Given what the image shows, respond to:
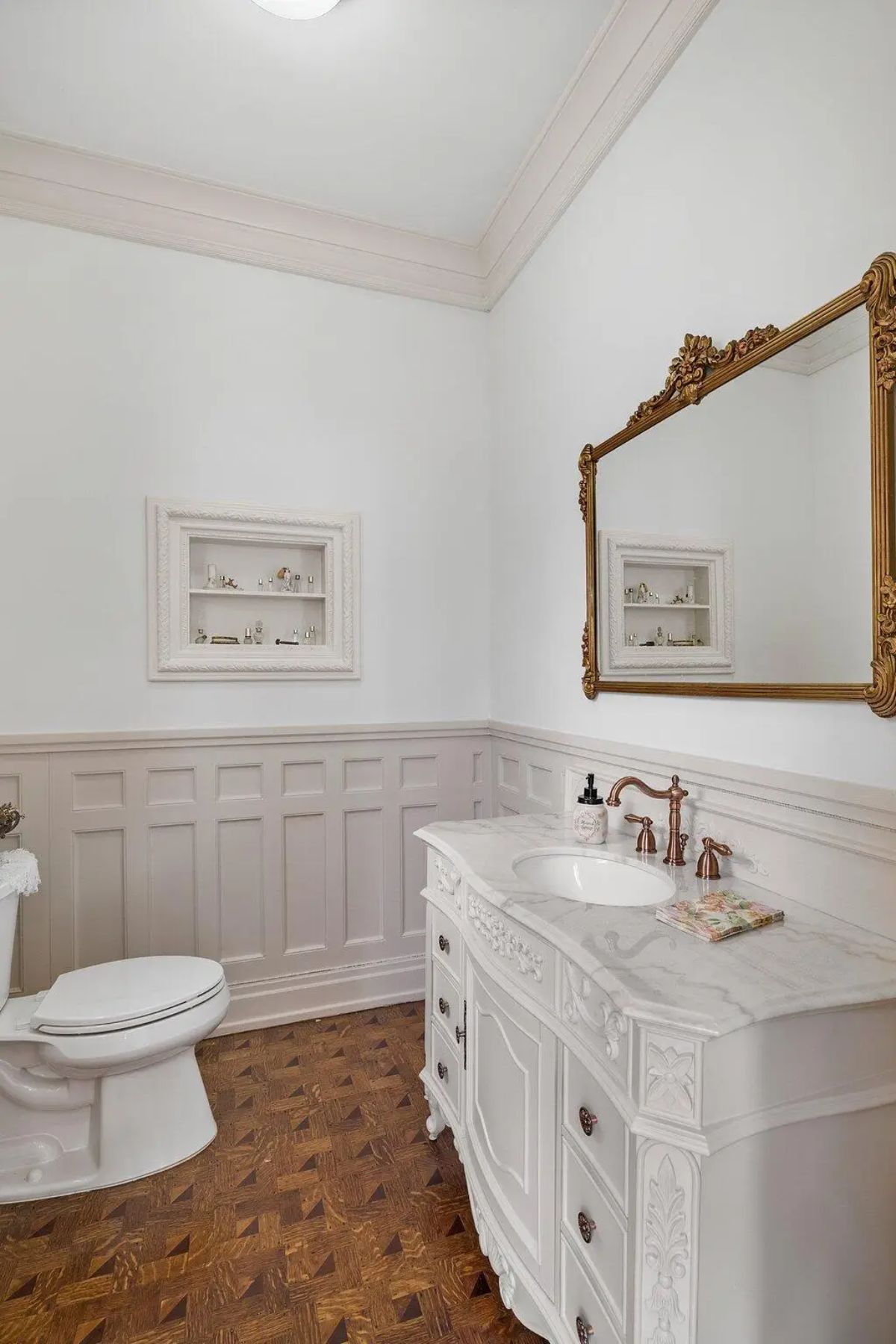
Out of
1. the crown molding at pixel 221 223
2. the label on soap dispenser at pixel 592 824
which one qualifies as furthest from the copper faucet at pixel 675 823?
the crown molding at pixel 221 223

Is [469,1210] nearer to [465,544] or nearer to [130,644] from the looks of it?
[130,644]

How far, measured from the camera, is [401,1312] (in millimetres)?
1456

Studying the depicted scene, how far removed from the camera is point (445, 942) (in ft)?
6.29

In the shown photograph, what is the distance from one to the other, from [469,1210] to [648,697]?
140 cm

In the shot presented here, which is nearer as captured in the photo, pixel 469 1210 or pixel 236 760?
pixel 469 1210

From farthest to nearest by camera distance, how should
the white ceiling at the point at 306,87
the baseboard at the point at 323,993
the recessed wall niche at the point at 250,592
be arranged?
the baseboard at the point at 323,993 → the recessed wall niche at the point at 250,592 → the white ceiling at the point at 306,87

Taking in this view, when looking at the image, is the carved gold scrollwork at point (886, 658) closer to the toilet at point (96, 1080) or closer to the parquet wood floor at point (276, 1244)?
the parquet wood floor at point (276, 1244)

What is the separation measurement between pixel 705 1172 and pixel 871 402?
1.27 meters

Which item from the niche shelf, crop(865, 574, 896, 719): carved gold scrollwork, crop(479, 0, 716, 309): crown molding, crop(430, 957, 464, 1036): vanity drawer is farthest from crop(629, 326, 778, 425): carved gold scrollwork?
crop(430, 957, 464, 1036): vanity drawer

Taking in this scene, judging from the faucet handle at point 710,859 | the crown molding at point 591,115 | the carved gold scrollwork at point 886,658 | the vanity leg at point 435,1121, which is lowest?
the vanity leg at point 435,1121

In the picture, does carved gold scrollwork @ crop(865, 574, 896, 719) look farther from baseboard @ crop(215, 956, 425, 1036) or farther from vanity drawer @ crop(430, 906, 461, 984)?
baseboard @ crop(215, 956, 425, 1036)

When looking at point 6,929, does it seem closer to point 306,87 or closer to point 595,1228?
point 595,1228

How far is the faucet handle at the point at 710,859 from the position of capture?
1537mm

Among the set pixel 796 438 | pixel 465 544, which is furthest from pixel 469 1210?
pixel 465 544
